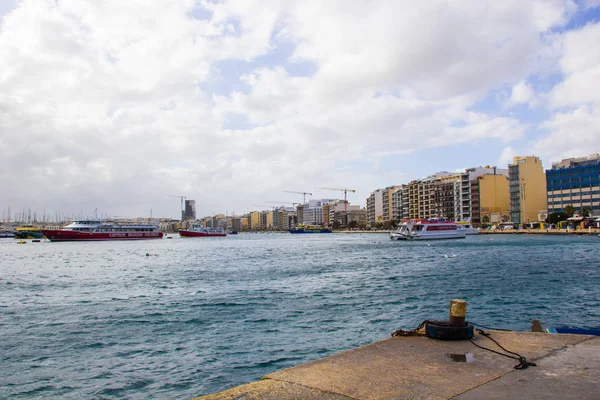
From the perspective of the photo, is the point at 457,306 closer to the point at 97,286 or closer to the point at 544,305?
the point at 544,305

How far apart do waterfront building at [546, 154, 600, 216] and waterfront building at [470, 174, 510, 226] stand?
23.3 m

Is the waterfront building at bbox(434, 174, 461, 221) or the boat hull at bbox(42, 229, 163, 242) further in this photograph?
the waterfront building at bbox(434, 174, 461, 221)

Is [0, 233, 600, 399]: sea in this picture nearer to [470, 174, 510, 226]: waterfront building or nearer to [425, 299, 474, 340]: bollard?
[425, 299, 474, 340]: bollard

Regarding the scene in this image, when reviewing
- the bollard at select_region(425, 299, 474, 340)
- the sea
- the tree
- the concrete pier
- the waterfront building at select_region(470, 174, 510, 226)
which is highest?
the waterfront building at select_region(470, 174, 510, 226)

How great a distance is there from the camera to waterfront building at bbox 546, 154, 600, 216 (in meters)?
132

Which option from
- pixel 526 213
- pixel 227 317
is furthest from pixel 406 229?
pixel 227 317

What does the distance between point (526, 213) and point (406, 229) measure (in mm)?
62104

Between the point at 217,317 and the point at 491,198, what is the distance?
539 feet

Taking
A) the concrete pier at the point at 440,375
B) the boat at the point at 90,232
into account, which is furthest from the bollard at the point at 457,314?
the boat at the point at 90,232

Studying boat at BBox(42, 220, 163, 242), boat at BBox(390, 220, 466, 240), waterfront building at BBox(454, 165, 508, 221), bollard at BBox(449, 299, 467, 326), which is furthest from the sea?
waterfront building at BBox(454, 165, 508, 221)

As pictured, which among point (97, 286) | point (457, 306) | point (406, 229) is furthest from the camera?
point (406, 229)

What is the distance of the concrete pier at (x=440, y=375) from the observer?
21.2 feet

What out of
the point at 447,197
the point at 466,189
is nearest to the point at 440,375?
the point at 466,189

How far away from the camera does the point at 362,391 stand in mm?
6637
